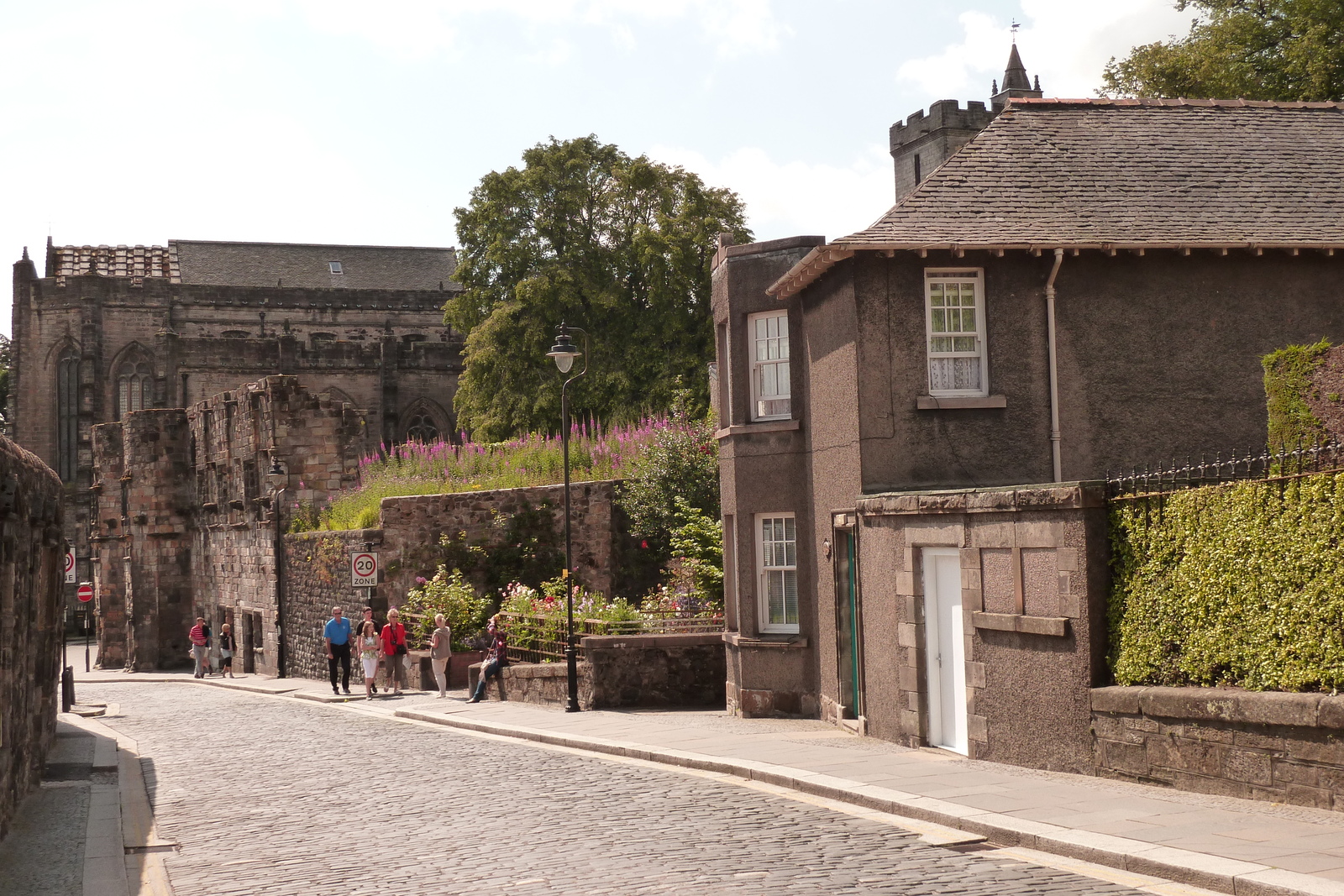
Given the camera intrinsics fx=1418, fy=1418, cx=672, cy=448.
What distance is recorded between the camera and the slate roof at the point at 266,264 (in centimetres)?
7100

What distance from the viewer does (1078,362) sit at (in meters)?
16.8

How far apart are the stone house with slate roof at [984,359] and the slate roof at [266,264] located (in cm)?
5693

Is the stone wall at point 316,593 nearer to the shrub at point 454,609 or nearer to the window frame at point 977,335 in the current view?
the shrub at point 454,609

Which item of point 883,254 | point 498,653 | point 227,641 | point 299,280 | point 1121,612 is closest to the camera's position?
point 1121,612

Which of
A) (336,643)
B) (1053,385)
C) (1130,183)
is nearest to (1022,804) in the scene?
(1053,385)

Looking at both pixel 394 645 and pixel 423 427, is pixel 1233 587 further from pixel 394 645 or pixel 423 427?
pixel 423 427

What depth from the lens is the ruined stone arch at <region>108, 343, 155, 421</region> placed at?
210ft

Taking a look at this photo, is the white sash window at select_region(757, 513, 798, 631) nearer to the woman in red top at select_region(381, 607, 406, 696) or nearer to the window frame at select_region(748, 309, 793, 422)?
the window frame at select_region(748, 309, 793, 422)

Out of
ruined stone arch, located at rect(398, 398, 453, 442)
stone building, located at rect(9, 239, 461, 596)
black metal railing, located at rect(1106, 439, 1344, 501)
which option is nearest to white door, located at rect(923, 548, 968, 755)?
Result: black metal railing, located at rect(1106, 439, 1344, 501)

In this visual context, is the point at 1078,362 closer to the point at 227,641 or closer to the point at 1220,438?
the point at 1220,438

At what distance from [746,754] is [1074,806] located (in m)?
4.92

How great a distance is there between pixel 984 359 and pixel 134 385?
182 ft

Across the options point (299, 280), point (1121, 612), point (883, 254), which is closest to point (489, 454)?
point (883, 254)

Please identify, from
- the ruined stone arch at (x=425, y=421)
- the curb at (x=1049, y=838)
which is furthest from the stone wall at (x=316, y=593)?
the ruined stone arch at (x=425, y=421)
